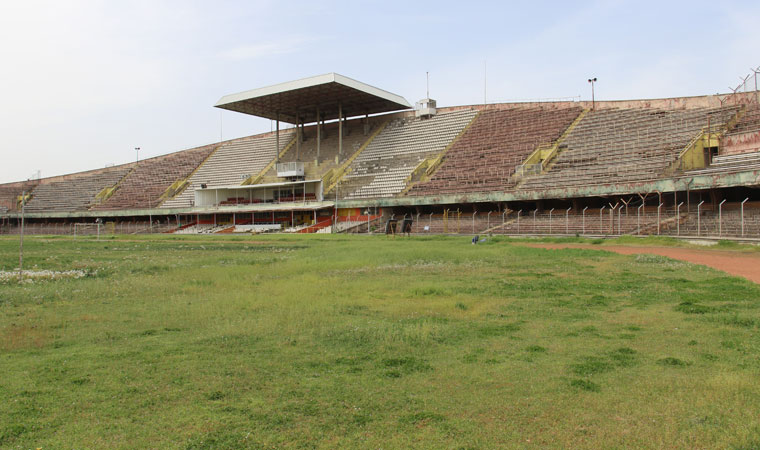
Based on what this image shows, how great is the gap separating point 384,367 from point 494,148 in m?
45.3

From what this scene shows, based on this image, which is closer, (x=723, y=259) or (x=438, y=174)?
(x=723, y=259)

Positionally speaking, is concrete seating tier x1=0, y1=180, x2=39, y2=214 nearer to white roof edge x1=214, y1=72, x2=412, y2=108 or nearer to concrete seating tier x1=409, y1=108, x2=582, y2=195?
white roof edge x1=214, y1=72, x2=412, y2=108

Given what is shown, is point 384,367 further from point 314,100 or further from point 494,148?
point 314,100

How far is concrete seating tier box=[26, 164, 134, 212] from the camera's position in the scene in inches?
2768

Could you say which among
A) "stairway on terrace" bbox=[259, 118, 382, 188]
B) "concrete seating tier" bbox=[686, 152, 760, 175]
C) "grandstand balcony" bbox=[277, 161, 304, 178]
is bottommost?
"concrete seating tier" bbox=[686, 152, 760, 175]

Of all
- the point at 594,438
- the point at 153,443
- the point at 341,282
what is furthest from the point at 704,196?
the point at 153,443

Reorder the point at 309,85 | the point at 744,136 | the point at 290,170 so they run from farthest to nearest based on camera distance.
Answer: the point at 290,170, the point at 309,85, the point at 744,136

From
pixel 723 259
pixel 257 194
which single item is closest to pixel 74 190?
pixel 257 194

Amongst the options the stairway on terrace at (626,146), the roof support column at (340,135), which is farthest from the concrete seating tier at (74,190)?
the stairway on terrace at (626,146)

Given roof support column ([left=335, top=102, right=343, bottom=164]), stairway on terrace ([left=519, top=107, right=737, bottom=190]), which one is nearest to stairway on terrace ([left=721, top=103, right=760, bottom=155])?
stairway on terrace ([left=519, top=107, right=737, bottom=190])

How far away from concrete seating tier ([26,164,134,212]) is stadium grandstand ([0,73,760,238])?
11.3 inches

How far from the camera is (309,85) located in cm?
5388

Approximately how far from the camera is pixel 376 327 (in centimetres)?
826

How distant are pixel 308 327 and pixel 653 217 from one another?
28297 millimetres
